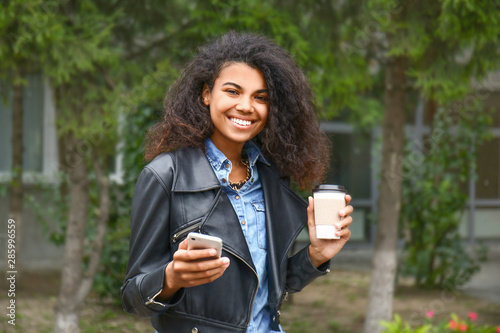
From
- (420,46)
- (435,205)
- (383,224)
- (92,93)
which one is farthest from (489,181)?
(92,93)

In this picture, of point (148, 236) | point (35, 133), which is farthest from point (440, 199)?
point (35, 133)

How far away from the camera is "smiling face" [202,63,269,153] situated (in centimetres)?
200

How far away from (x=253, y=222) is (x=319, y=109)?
29.6 inches

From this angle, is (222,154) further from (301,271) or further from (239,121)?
(301,271)

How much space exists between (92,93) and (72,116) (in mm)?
254

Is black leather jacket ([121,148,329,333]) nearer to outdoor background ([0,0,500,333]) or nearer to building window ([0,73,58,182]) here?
outdoor background ([0,0,500,333])

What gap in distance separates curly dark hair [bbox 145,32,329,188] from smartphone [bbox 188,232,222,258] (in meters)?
0.51

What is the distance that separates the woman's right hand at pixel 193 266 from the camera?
1.56 metres

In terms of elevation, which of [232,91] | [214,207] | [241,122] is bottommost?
[214,207]

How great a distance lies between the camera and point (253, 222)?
2.00 m

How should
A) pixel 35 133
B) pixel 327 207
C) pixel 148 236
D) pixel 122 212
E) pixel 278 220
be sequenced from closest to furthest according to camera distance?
pixel 148 236
pixel 327 207
pixel 278 220
pixel 122 212
pixel 35 133

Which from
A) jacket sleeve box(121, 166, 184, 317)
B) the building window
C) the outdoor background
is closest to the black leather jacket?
jacket sleeve box(121, 166, 184, 317)

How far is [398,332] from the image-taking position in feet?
12.2

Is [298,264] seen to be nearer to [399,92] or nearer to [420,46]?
[420,46]
